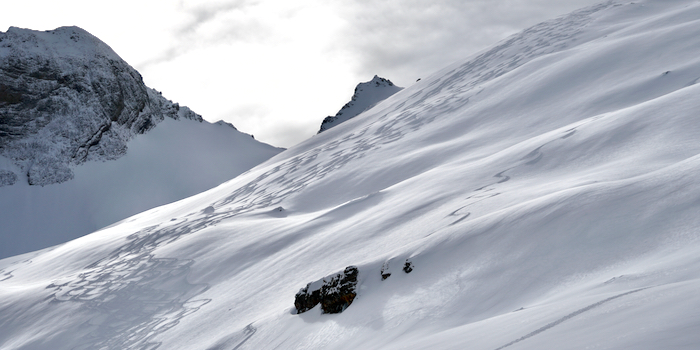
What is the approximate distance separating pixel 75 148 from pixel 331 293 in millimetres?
43625

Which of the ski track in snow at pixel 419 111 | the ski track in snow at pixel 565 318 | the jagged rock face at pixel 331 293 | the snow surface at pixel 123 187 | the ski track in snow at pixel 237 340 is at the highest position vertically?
the snow surface at pixel 123 187

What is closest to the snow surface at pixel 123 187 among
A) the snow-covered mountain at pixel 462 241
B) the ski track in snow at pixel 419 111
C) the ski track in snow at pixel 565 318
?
the snow-covered mountain at pixel 462 241

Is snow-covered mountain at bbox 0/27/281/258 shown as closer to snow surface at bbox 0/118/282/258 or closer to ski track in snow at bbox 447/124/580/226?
snow surface at bbox 0/118/282/258

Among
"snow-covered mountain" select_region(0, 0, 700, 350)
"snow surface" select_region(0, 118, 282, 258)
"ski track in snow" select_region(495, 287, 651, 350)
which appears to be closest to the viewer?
"ski track in snow" select_region(495, 287, 651, 350)

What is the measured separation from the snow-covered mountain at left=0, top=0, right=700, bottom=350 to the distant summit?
2151 inches

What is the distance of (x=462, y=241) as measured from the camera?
499cm

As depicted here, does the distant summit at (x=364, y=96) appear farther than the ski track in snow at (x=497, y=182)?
Yes

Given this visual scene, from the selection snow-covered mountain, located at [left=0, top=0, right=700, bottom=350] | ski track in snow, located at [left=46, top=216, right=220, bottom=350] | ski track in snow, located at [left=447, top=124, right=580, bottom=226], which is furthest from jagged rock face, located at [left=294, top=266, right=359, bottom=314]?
ski track in snow, located at [left=46, top=216, right=220, bottom=350]

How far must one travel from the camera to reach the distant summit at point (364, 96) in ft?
234

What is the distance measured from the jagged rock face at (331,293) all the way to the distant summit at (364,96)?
211 feet

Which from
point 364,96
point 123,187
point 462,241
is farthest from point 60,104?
point 462,241

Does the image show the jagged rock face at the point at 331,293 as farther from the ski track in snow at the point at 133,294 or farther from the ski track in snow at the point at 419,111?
the ski track in snow at the point at 419,111

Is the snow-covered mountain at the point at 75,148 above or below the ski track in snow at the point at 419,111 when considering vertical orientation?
above

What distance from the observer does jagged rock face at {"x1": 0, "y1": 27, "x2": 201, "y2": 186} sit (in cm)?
3900
